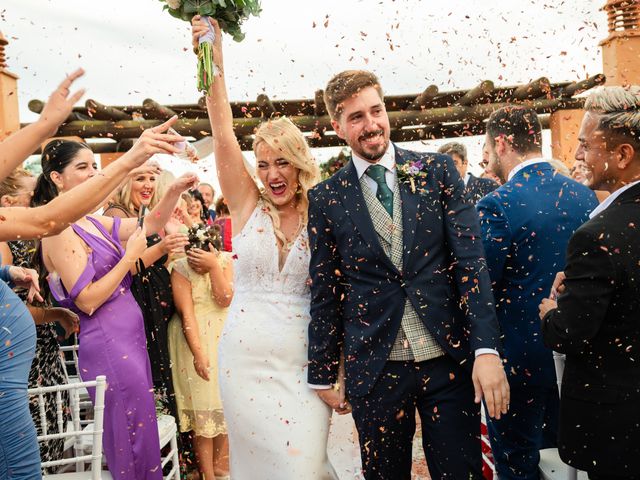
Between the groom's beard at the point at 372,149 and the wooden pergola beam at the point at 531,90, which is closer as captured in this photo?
the groom's beard at the point at 372,149

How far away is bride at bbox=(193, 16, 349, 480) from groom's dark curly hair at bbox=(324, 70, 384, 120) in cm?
41

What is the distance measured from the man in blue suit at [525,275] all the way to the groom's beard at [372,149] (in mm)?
844

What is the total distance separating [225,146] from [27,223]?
1035mm

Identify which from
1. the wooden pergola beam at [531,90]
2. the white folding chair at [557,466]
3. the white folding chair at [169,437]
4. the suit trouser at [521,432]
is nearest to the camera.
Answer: the white folding chair at [557,466]

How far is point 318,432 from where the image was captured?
9.82 feet

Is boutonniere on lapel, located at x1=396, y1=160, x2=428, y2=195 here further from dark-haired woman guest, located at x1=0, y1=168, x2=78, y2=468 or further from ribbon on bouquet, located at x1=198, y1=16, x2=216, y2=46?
dark-haired woman guest, located at x1=0, y1=168, x2=78, y2=468

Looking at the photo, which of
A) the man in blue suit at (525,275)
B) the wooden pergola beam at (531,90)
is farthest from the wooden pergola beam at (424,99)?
the man in blue suit at (525,275)

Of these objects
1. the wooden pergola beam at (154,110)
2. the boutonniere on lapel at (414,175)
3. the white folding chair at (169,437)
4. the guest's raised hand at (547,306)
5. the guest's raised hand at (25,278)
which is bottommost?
the white folding chair at (169,437)

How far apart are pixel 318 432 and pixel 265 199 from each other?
116 cm

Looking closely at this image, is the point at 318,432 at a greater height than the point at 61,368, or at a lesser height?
lesser

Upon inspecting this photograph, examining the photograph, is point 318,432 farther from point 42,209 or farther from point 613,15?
point 613,15

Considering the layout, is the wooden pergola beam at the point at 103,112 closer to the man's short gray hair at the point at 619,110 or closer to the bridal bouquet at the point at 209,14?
the bridal bouquet at the point at 209,14

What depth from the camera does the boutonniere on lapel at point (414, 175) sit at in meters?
2.75

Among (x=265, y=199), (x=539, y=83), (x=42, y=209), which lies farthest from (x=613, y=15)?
(x=42, y=209)
